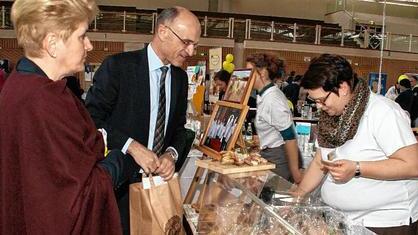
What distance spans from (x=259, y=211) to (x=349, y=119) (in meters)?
0.53

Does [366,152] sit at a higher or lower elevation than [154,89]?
lower

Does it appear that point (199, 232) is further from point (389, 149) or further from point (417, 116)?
point (417, 116)

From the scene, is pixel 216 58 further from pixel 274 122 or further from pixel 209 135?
pixel 209 135

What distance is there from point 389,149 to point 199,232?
3.15ft

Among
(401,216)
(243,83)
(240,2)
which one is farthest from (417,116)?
(240,2)

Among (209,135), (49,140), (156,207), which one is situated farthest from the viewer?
(209,135)

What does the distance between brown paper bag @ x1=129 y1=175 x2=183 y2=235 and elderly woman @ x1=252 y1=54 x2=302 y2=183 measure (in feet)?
4.65

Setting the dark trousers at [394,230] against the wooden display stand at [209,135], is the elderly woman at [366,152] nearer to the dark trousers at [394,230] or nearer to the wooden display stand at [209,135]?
the dark trousers at [394,230]

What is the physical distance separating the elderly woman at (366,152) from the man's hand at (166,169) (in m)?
0.65

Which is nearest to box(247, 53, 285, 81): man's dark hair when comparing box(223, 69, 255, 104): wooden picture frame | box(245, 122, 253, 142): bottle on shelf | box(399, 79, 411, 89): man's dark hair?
box(223, 69, 255, 104): wooden picture frame

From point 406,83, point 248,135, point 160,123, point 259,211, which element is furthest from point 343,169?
point 406,83

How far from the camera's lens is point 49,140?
1140mm

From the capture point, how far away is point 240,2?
1880 cm

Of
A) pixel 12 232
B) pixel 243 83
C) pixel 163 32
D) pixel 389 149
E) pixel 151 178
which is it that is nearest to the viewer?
pixel 12 232
